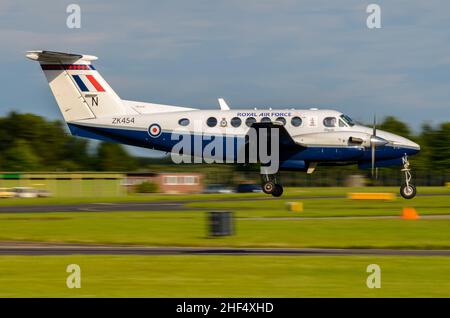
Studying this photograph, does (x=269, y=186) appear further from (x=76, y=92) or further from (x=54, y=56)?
(x=54, y=56)

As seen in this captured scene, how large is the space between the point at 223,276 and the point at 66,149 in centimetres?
12519

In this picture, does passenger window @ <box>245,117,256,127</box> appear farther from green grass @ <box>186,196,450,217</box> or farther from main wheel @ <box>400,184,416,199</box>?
main wheel @ <box>400,184,416,199</box>

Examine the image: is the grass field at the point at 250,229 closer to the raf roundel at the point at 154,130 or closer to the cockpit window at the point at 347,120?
the raf roundel at the point at 154,130

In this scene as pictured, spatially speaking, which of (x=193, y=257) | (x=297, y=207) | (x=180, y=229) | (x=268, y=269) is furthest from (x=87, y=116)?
(x=268, y=269)

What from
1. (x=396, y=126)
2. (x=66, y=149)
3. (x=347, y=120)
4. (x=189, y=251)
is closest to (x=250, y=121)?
(x=347, y=120)

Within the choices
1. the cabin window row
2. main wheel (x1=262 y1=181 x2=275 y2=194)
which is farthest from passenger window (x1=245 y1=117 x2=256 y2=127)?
main wheel (x1=262 y1=181 x2=275 y2=194)

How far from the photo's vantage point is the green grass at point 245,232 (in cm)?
2562

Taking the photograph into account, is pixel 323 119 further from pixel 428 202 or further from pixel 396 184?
pixel 396 184

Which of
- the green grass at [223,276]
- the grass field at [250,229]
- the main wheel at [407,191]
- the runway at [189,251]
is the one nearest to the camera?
the green grass at [223,276]

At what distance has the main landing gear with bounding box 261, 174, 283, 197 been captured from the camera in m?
37.4

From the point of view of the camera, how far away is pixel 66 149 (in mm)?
139500

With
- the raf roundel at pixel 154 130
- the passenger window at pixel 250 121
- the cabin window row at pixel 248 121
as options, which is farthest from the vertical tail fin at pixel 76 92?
the passenger window at pixel 250 121

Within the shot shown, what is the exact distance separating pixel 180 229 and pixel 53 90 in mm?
10485

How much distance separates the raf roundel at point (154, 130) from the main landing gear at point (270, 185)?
211 inches
